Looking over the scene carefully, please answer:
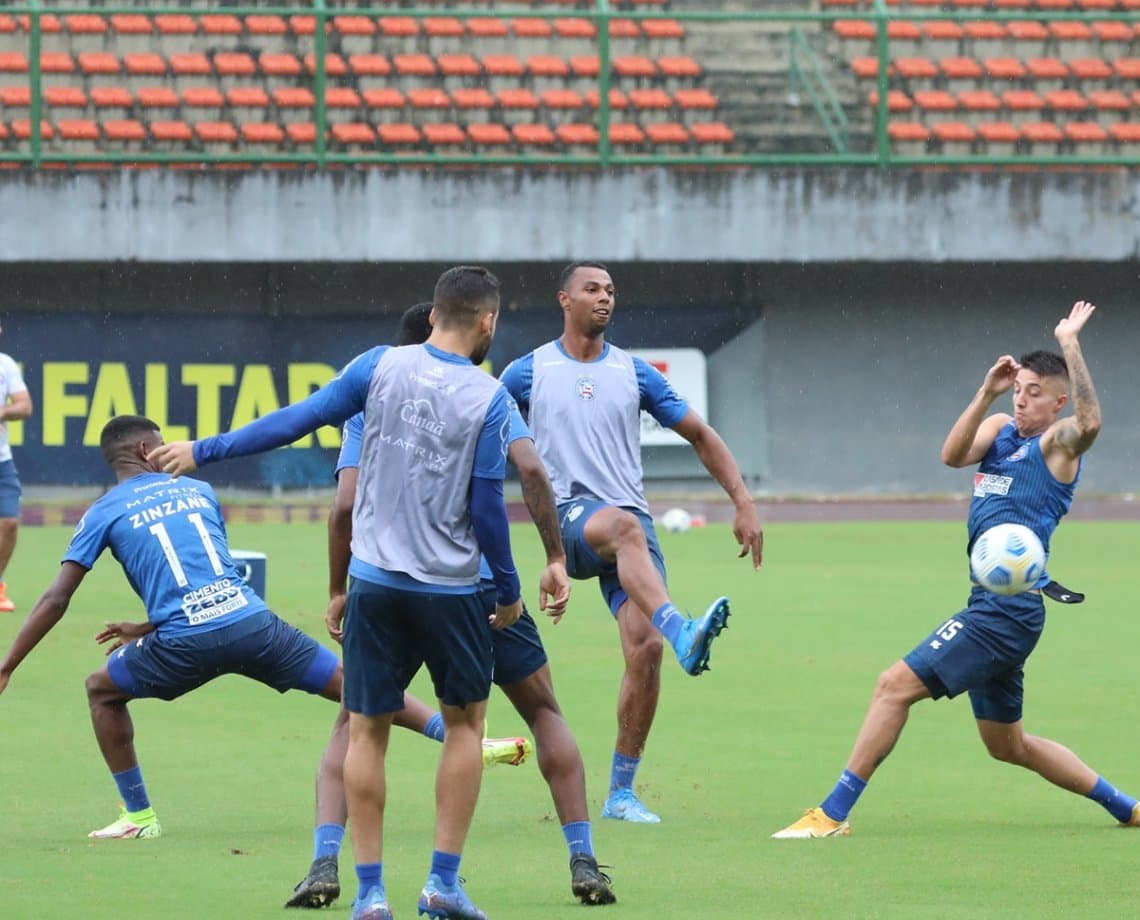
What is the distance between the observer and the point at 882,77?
93.6 ft

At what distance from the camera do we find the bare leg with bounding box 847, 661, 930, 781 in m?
7.37

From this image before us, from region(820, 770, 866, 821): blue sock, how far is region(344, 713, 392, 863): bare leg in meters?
2.14

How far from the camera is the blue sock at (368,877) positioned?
223 inches

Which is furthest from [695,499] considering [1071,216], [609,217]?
[1071,216]

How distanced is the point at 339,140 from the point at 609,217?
13.4 ft

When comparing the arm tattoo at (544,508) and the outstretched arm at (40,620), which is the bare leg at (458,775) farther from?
the outstretched arm at (40,620)

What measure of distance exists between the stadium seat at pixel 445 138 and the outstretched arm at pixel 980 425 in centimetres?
2080

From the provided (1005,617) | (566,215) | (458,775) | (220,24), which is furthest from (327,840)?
(220,24)

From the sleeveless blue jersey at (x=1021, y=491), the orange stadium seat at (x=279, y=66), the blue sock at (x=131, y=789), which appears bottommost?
the blue sock at (x=131, y=789)

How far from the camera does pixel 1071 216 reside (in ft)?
88.5

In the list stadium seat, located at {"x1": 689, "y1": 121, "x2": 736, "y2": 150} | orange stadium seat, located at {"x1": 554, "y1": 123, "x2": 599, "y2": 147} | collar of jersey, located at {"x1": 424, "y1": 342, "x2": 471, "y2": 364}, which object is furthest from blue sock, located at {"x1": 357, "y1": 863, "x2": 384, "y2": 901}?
stadium seat, located at {"x1": 689, "y1": 121, "x2": 736, "y2": 150}

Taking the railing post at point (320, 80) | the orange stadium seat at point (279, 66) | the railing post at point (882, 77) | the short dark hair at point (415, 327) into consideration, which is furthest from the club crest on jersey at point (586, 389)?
the orange stadium seat at point (279, 66)

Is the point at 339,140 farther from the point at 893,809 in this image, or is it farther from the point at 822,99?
the point at 893,809

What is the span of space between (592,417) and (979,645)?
194 cm
